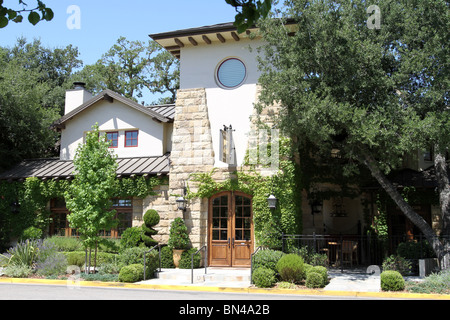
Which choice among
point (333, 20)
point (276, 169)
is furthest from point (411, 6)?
point (276, 169)

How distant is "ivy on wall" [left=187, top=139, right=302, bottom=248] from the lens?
15.7 meters

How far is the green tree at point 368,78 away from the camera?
43.4 ft

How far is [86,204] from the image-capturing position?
14492 millimetres

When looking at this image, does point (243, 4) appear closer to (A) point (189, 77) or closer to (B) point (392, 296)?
(B) point (392, 296)

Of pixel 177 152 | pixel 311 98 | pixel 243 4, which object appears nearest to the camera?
pixel 243 4

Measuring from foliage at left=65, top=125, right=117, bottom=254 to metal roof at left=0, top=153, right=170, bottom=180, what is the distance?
3725 mm

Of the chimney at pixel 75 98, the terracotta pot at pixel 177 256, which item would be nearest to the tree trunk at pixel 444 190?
the terracotta pot at pixel 177 256

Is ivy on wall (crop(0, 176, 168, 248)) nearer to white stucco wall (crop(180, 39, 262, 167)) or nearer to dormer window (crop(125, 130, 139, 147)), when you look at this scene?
dormer window (crop(125, 130, 139, 147))

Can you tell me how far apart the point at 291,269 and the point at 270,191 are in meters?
3.75

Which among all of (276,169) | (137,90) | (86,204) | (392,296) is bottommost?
(392,296)

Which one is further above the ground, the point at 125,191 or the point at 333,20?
the point at 333,20

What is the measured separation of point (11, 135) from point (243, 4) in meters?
20.8

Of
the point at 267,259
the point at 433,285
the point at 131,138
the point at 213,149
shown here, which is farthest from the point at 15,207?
the point at 433,285

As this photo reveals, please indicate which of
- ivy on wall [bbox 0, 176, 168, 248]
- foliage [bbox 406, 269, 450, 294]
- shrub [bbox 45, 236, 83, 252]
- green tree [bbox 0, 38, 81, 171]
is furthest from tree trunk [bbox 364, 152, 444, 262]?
green tree [bbox 0, 38, 81, 171]
